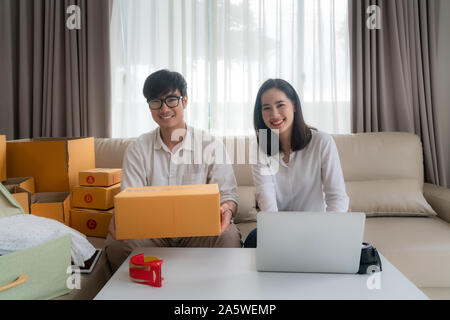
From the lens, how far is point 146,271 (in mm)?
976

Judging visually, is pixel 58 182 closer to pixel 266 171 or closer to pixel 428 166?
pixel 266 171

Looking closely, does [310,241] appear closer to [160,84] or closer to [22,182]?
[160,84]

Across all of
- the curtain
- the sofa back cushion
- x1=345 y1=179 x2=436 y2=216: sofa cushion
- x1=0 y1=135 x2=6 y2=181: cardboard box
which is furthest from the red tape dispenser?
the curtain

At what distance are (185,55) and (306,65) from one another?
0.93 meters

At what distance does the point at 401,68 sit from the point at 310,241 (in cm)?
208

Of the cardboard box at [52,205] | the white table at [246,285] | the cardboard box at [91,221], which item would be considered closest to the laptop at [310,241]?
the white table at [246,285]

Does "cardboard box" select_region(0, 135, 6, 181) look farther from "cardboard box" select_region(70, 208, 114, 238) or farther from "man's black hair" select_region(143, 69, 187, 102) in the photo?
"man's black hair" select_region(143, 69, 187, 102)

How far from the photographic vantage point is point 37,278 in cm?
99

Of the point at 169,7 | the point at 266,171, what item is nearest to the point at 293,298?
the point at 266,171

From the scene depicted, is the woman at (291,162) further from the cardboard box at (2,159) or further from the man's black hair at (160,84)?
the cardboard box at (2,159)

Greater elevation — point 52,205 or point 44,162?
point 44,162

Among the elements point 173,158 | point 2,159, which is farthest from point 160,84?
point 2,159

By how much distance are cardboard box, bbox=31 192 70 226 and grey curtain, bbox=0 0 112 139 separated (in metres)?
0.83

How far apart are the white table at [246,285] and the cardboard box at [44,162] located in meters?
1.02
